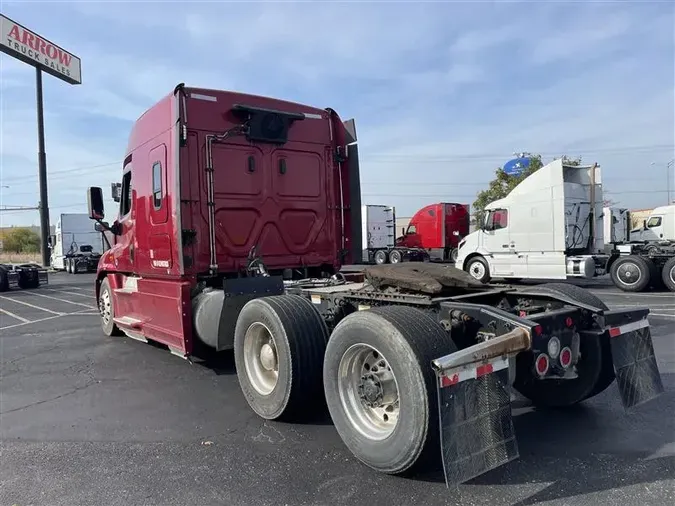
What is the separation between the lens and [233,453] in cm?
A: 401

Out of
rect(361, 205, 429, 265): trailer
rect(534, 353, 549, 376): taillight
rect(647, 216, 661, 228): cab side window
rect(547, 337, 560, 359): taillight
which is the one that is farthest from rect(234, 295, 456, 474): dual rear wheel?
rect(361, 205, 429, 265): trailer

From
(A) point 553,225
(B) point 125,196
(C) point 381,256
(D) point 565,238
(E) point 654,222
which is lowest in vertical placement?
(C) point 381,256

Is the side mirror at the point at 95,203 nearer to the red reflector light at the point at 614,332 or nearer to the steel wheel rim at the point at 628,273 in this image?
the red reflector light at the point at 614,332

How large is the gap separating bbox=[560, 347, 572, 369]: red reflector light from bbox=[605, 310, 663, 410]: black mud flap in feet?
1.28

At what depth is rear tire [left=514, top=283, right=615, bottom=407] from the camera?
13.5 feet

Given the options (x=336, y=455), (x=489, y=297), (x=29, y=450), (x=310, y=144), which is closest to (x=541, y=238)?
(x=310, y=144)

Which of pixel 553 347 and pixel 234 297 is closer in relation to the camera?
pixel 553 347

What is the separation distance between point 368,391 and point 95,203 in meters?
5.81

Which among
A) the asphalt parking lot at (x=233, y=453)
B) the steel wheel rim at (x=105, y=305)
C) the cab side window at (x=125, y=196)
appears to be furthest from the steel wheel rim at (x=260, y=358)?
the steel wheel rim at (x=105, y=305)

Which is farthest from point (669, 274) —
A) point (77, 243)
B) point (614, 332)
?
point (77, 243)

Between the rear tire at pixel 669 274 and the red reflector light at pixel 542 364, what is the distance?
1334cm

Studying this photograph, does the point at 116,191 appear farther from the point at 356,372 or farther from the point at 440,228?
the point at 440,228

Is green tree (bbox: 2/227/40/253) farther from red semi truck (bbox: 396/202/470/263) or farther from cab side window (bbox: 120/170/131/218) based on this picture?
cab side window (bbox: 120/170/131/218)

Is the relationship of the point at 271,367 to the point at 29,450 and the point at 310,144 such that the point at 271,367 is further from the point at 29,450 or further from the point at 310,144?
the point at 310,144
